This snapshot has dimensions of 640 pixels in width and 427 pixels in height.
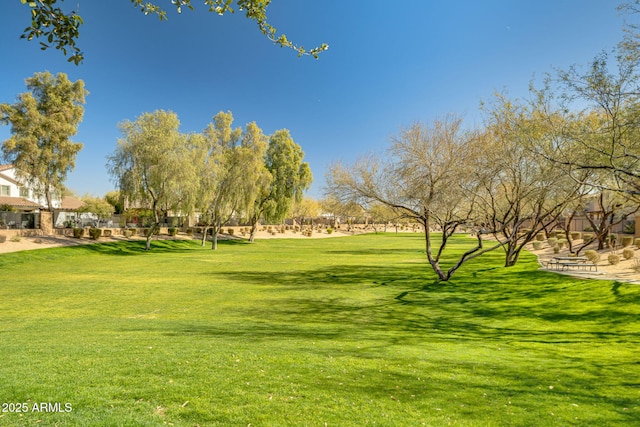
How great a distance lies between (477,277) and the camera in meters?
20.7

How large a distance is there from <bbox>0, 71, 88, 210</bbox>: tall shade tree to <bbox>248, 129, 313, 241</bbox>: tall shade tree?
22813 millimetres

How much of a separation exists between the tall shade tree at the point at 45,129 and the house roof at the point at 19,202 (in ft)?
29.5

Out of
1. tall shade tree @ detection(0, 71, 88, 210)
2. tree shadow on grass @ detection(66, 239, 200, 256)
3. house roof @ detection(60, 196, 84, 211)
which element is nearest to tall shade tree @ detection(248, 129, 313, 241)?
tree shadow on grass @ detection(66, 239, 200, 256)

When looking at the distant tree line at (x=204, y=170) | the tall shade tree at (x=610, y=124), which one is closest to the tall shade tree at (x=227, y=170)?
the distant tree line at (x=204, y=170)

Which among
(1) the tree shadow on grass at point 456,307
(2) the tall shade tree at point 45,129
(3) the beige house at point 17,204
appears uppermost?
(2) the tall shade tree at point 45,129

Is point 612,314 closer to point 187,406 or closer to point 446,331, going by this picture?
point 446,331

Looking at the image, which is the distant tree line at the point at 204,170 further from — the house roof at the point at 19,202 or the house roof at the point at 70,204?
the house roof at the point at 70,204

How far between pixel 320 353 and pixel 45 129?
148 feet

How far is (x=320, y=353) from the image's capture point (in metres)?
7.24

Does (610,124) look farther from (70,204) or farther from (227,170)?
(70,204)

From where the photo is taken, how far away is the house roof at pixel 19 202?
46844mm

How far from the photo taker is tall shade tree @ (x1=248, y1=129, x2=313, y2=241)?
50.7 metres

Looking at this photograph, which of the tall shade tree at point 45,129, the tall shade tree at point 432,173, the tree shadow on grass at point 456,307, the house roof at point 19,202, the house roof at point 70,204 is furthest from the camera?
the house roof at point 70,204

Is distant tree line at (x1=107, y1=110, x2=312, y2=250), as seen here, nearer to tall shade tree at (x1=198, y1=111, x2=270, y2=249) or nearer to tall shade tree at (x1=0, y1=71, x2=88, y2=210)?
tall shade tree at (x1=198, y1=111, x2=270, y2=249)
